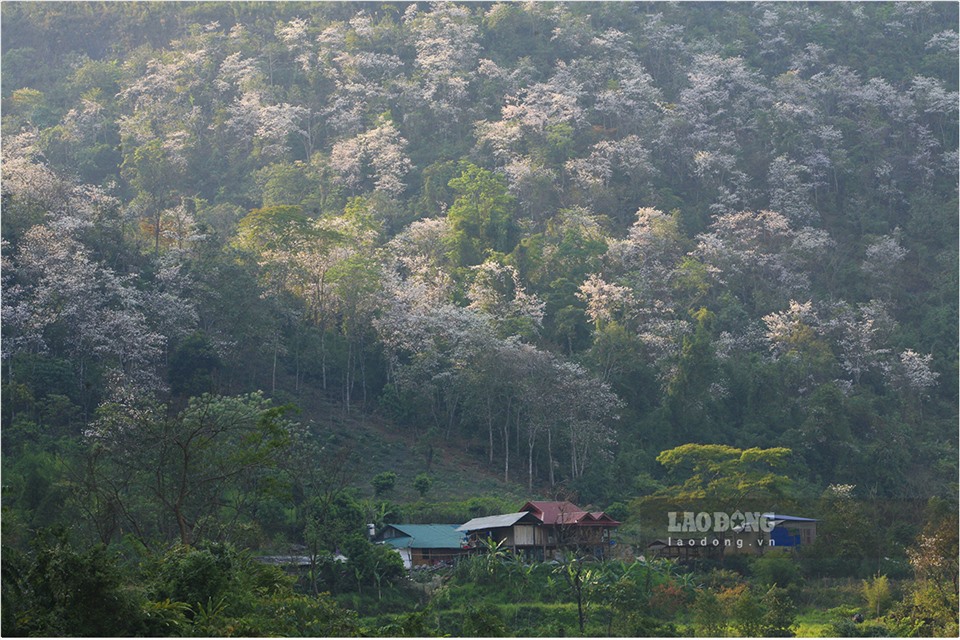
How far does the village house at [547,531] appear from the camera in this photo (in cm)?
3114

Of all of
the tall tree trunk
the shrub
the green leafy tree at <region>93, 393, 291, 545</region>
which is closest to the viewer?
the green leafy tree at <region>93, 393, 291, 545</region>

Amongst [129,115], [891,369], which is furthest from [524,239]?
[129,115]

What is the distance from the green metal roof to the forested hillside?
33.0 inches

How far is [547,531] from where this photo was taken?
3144 centimetres

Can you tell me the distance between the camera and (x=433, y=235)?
48.9m

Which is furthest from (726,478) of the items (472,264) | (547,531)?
(472,264)

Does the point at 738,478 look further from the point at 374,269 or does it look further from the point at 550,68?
the point at 550,68

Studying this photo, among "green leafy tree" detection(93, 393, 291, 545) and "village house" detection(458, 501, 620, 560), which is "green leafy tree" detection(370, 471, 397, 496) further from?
"green leafy tree" detection(93, 393, 291, 545)

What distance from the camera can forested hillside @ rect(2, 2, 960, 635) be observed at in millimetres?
30656

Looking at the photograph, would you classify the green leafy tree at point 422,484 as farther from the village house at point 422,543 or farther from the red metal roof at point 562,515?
the red metal roof at point 562,515

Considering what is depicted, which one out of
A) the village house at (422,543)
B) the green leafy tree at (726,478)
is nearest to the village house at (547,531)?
the village house at (422,543)

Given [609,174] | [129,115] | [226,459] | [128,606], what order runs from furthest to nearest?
[129,115] → [609,174] → [226,459] → [128,606]

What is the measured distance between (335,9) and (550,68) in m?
12.7

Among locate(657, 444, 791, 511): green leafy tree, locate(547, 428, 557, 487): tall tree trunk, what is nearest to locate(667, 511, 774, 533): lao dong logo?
locate(657, 444, 791, 511): green leafy tree
